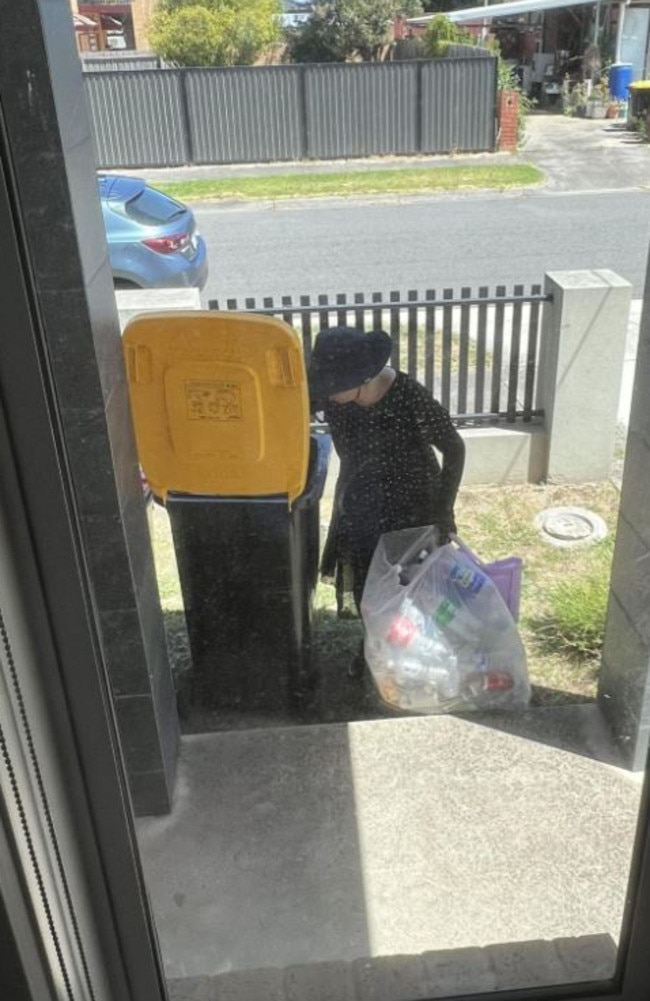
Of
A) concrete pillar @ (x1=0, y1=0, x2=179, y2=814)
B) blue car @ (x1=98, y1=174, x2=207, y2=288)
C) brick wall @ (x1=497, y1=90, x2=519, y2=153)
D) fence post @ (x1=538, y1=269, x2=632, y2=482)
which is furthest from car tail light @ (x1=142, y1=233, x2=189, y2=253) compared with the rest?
fence post @ (x1=538, y1=269, x2=632, y2=482)

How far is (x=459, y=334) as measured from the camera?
3.20 metres

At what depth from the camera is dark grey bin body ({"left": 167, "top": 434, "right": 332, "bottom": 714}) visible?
2.26 metres

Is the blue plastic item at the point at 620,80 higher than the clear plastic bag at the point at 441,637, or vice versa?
the blue plastic item at the point at 620,80

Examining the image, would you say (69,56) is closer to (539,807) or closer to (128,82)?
(128,82)

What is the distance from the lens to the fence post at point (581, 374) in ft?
10.3

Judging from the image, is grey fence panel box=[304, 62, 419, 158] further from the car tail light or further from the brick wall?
the car tail light

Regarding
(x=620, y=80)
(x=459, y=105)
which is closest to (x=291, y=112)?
(x=459, y=105)

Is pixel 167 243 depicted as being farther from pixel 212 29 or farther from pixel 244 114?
pixel 212 29

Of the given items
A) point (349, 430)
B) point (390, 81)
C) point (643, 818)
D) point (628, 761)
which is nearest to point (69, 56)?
point (390, 81)

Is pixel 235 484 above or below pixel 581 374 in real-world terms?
above

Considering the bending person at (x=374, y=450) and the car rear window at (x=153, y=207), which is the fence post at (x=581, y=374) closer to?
the bending person at (x=374, y=450)

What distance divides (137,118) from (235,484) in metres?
0.91

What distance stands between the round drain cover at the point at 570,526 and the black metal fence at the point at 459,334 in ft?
1.53

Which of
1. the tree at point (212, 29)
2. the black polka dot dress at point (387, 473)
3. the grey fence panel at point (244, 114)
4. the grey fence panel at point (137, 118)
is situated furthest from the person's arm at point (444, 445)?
the tree at point (212, 29)
